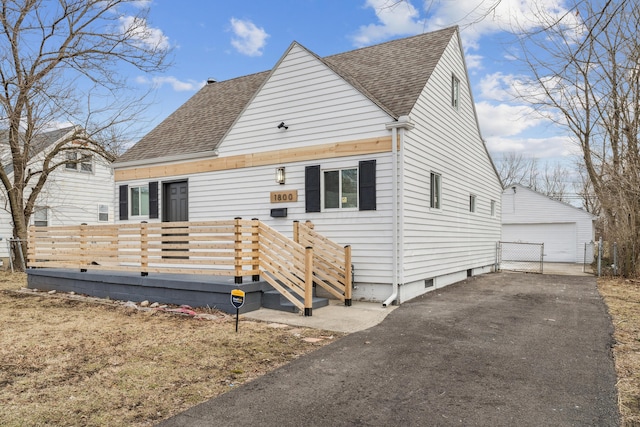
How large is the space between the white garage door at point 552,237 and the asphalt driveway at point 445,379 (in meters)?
16.9

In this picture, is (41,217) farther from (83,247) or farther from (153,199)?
(83,247)

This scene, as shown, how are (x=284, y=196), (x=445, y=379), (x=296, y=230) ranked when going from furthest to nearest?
1. (x=284, y=196)
2. (x=296, y=230)
3. (x=445, y=379)

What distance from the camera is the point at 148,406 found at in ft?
12.4

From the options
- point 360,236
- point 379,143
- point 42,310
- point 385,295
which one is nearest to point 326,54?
point 379,143

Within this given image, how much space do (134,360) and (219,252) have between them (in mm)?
3319

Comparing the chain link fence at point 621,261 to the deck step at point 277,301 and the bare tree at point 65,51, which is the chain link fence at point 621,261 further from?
the bare tree at point 65,51

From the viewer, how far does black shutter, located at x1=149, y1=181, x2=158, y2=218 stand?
12500mm

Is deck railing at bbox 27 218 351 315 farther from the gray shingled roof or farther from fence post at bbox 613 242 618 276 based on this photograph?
fence post at bbox 613 242 618 276

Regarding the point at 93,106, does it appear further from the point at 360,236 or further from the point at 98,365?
the point at 98,365

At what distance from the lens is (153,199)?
1258 centimetres

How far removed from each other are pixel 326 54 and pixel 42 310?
34.5 feet

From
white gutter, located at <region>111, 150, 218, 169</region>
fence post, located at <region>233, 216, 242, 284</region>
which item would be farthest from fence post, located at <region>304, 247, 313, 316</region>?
white gutter, located at <region>111, 150, 218, 169</region>

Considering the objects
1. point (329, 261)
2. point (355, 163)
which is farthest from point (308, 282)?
point (355, 163)

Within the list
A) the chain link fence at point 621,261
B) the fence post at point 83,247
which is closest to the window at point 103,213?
the fence post at point 83,247
